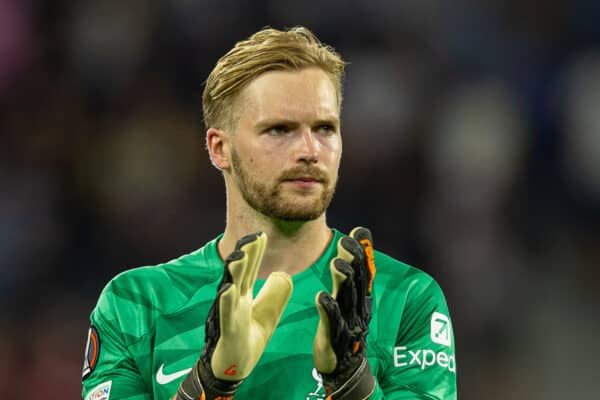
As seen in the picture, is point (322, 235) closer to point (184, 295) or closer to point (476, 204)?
point (184, 295)

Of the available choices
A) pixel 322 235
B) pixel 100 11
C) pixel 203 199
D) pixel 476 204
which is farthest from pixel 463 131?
pixel 322 235

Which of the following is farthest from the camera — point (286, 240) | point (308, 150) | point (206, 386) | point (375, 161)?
point (375, 161)

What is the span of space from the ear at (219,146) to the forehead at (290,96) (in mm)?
179

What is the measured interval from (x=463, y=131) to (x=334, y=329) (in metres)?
5.60

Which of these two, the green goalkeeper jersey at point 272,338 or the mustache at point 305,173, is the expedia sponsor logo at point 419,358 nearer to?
the green goalkeeper jersey at point 272,338

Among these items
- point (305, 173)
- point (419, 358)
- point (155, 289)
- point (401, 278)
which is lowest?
point (419, 358)

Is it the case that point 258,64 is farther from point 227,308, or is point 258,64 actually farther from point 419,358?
point 419,358

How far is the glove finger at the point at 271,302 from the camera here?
3682 millimetres

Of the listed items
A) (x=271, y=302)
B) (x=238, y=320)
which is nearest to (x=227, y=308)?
(x=238, y=320)

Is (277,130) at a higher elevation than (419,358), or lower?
higher

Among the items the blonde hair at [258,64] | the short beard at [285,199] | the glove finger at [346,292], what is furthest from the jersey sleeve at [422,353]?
the blonde hair at [258,64]

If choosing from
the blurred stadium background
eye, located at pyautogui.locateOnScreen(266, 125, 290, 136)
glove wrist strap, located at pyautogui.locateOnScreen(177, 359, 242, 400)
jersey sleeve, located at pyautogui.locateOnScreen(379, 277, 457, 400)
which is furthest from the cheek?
the blurred stadium background

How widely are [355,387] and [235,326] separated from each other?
0.47m

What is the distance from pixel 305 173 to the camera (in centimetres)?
403
